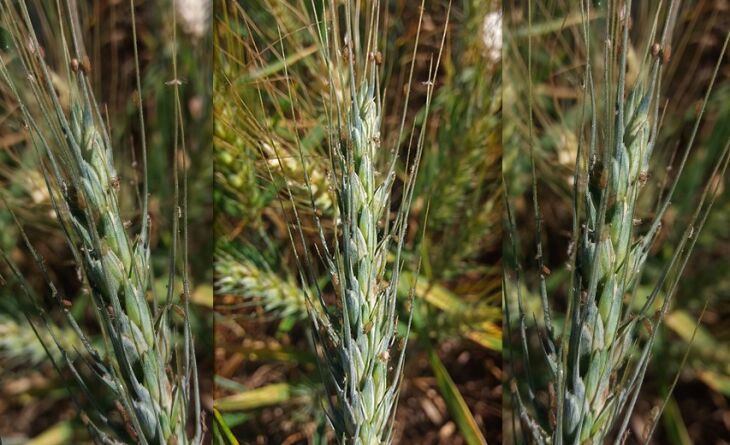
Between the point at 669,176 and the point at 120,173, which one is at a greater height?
the point at 120,173

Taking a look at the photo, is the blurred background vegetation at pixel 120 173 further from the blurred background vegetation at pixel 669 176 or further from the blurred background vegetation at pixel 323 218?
the blurred background vegetation at pixel 669 176

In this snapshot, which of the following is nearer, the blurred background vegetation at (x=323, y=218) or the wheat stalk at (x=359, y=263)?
the wheat stalk at (x=359, y=263)

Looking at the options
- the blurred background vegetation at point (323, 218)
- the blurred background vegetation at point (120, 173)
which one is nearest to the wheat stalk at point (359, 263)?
the blurred background vegetation at point (323, 218)

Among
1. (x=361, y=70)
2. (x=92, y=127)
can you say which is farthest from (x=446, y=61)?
(x=92, y=127)

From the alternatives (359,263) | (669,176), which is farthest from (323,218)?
(669,176)

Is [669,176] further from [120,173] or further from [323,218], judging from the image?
[120,173]

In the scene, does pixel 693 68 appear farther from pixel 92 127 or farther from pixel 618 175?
pixel 92 127
